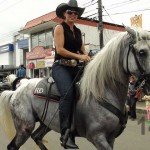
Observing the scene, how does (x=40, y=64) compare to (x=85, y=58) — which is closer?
(x=85, y=58)

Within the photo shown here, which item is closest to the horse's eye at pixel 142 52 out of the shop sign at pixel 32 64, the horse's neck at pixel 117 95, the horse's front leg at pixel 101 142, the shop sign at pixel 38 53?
the horse's neck at pixel 117 95

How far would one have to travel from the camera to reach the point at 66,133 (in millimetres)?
4367

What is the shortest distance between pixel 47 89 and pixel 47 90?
0.06 feet

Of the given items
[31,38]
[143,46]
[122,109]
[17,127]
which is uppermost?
[31,38]

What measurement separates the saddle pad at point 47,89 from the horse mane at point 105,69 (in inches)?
21.4

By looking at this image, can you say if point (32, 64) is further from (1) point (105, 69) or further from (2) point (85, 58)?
(1) point (105, 69)

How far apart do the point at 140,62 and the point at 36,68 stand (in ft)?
106

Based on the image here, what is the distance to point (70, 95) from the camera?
4387 millimetres

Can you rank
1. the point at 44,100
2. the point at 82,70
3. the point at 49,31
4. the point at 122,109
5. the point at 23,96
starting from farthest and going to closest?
the point at 49,31, the point at 23,96, the point at 44,100, the point at 82,70, the point at 122,109

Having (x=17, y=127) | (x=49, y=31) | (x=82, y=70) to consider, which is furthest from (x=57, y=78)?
(x=49, y=31)

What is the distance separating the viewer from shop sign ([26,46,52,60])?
32609 mm

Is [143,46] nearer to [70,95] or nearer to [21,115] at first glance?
[70,95]

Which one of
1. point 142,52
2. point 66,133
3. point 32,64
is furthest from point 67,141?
point 32,64

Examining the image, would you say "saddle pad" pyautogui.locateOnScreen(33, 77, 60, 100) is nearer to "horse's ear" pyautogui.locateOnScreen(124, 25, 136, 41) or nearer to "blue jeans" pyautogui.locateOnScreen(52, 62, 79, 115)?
"blue jeans" pyautogui.locateOnScreen(52, 62, 79, 115)
